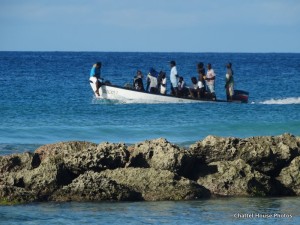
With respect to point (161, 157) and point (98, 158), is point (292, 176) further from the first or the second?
point (98, 158)

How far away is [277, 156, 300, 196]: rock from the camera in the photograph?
12875 mm

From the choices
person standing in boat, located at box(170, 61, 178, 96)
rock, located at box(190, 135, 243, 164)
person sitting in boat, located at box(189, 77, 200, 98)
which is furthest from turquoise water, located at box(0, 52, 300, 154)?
rock, located at box(190, 135, 243, 164)

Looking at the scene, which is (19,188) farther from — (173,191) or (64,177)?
(173,191)

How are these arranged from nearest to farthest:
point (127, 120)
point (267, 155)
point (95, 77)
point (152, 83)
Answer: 1. point (267, 155)
2. point (127, 120)
3. point (152, 83)
4. point (95, 77)

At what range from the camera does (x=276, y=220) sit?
10.8 m

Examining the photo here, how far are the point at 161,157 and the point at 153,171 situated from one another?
0.38 m

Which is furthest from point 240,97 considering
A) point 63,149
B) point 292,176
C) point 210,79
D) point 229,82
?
point 63,149

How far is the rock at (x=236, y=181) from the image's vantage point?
12617mm

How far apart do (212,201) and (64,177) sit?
2.08 m

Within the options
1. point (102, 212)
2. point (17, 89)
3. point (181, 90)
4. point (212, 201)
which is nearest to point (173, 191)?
point (212, 201)

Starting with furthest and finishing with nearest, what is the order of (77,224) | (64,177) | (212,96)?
1. (212,96)
2. (64,177)
3. (77,224)

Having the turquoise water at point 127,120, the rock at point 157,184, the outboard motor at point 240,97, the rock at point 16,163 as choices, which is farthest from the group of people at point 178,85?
the rock at point 157,184

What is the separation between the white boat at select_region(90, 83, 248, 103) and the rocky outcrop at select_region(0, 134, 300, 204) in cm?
1454

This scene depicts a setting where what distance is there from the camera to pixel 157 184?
40.0 feet
